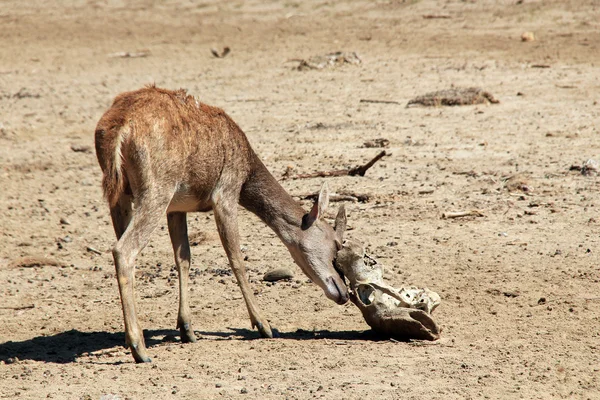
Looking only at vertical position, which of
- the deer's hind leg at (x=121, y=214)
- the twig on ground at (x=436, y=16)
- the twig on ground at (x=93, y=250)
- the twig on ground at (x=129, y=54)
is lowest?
the twig on ground at (x=129, y=54)

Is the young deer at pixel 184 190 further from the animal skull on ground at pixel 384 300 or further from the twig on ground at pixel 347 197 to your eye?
the twig on ground at pixel 347 197

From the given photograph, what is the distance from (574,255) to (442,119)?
16.3 feet

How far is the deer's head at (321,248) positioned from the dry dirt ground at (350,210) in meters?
0.34

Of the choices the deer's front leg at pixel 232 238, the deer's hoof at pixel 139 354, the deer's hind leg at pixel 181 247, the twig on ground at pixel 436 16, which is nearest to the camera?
the deer's hoof at pixel 139 354

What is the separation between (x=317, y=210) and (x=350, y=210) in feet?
7.90

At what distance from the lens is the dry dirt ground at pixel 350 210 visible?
6746 millimetres

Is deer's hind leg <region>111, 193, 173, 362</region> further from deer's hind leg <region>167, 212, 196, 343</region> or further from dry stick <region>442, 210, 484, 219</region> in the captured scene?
dry stick <region>442, 210, 484, 219</region>

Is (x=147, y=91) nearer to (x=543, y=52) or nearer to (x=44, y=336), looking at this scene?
(x=44, y=336)

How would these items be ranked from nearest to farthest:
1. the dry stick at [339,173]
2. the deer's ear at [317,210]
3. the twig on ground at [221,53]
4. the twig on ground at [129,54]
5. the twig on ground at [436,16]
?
the deer's ear at [317,210] < the dry stick at [339,173] < the twig on ground at [221,53] < the twig on ground at [129,54] < the twig on ground at [436,16]

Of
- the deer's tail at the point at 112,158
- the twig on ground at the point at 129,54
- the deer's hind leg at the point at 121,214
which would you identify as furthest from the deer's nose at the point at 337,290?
the twig on ground at the point at 129,54

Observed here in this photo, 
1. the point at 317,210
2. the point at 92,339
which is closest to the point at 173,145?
the point at 317,210

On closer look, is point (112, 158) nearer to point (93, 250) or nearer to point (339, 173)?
point (93, 250)

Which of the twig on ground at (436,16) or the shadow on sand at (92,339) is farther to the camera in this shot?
the twig on ground at (436,16)

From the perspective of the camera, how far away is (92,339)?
25.7ft
